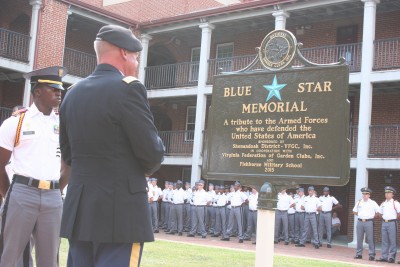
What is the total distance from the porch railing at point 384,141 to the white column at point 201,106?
6262 millimetres

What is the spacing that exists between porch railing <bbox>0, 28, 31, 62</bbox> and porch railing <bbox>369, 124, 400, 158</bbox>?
12376 mm

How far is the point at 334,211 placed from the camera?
Result: 66.0 ft

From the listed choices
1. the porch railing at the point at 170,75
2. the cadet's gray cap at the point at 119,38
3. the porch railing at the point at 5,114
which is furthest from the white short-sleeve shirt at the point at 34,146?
the porch railing at the point at 170,75

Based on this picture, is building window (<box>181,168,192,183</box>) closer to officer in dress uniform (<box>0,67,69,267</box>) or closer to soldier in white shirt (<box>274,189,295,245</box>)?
soldier in white shirt (<box>274,189,295,245</box>)

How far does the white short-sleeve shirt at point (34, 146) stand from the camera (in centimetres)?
461

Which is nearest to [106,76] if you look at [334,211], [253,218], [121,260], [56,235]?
[121,260]

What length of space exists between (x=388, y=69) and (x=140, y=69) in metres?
10.5

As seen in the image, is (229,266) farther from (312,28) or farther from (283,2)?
(312,28)

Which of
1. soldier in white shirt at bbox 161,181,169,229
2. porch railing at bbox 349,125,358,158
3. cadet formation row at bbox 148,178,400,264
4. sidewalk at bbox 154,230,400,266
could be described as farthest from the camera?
soldier in white shirt at bbox 161,181,169,229

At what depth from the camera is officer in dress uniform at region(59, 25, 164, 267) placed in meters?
2.80

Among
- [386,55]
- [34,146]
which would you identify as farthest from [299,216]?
[34,146]

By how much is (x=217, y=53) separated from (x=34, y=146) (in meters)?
20.1

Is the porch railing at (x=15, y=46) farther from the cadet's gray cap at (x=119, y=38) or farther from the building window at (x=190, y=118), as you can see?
the cadet's gray cap at (x=119, y=38)

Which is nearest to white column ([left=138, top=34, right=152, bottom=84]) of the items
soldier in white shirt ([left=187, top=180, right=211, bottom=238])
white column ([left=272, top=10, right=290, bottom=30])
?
white column ([left=272, top=10, right=290, bottom=30])
